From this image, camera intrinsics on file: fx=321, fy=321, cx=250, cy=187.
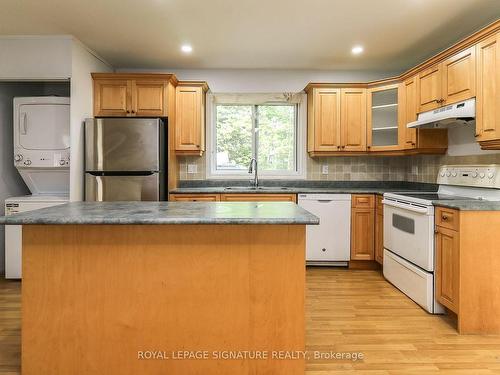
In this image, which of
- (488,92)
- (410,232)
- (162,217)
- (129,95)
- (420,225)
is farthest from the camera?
(129,95)

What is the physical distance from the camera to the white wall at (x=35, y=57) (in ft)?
11.1

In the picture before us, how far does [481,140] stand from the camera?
2.60m

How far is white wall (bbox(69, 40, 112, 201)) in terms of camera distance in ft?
11.3

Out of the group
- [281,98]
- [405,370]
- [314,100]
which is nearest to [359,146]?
[314,100]

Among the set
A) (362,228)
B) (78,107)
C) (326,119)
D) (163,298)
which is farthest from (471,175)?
(78,107)

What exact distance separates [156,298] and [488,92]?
281 centimetres

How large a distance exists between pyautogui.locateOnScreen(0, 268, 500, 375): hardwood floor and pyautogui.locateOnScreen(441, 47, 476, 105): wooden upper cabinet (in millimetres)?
1895

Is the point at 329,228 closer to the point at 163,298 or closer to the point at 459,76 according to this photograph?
the point at 459,76

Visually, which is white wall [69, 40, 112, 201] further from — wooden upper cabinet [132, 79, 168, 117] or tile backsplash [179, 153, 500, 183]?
tile backsplash [179, 153, 500, 183]

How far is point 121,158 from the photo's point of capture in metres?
3.56

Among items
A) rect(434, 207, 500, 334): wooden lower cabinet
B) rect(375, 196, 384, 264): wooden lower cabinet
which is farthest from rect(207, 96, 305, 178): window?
rect(434, 207, 500, 334): wooden lower cabinet

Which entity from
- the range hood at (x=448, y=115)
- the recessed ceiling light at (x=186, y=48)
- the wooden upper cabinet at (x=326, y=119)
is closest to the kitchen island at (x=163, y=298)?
the range hood at (x=448, y=115)

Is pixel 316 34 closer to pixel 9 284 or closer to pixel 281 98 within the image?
pixel 281 98

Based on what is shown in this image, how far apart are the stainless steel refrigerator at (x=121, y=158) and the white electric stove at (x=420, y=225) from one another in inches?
102
